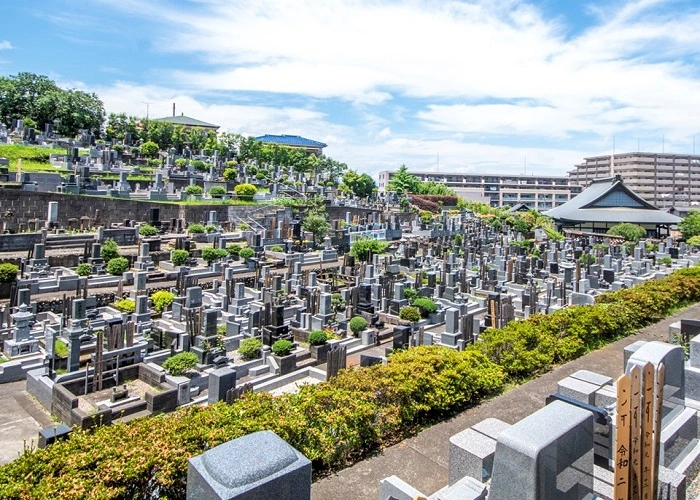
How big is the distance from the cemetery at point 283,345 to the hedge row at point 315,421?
3 centimetres

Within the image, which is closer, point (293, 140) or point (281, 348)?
point (281, 348)

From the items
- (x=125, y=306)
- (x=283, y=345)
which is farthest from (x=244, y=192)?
(x=283, y=345)

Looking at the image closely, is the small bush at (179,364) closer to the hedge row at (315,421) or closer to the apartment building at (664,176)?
the hedge row at (315,421)

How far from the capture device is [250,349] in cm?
1413

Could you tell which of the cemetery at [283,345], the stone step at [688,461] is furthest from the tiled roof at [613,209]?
the stone step at [688,461]

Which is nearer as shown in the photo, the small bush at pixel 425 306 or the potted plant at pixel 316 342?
the potted plant at pixel 316 342

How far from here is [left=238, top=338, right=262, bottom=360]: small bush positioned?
1414 centimetres

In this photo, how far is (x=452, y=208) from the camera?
7650cm

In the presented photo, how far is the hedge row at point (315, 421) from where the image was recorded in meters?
4.93

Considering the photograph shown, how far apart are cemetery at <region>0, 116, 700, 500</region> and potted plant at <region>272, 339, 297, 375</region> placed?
0.35 ft

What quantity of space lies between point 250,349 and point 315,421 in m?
8.41

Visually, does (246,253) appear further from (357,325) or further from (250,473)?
(250,473)

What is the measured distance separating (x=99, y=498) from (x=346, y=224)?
120ft

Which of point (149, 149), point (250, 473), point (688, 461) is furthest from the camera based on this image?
point (149, 149)
